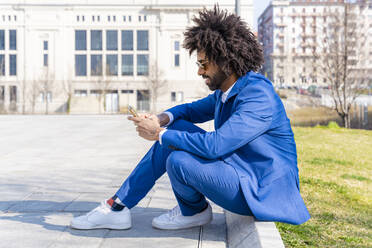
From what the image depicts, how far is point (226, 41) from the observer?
2.79 meters

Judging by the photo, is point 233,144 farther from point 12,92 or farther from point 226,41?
point 12,92

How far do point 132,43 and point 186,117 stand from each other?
5015cm

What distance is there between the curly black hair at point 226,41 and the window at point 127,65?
166 feet

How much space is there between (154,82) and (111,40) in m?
7.35

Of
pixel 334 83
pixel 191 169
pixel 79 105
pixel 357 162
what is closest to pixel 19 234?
pixel 191 169

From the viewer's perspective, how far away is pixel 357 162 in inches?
294

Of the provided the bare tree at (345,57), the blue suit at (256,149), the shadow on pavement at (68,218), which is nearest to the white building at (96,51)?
the bare tree at (345,57)

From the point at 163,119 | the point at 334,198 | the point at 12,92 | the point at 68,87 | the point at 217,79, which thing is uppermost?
the point at 68,87

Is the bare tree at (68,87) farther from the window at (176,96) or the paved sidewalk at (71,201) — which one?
the paved sidewalk at (71,201)

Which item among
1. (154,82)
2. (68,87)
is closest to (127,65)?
(154,82)

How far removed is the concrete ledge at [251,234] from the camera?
2453mm

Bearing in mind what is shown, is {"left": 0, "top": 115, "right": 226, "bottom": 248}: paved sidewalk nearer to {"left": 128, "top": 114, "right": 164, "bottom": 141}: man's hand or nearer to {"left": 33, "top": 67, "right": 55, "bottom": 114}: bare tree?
{"left": 128, "top": 114, "right": 164, "bottom": 141}: man's hand

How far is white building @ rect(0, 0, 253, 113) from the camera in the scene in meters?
51.4

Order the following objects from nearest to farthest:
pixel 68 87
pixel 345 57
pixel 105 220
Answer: pixel 105 220
pixel 345 57
pixel 68 87
